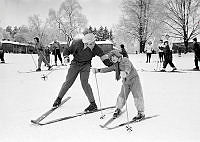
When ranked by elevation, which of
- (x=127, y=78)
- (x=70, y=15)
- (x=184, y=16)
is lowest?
(x=127, y=78)

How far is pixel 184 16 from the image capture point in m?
14.2

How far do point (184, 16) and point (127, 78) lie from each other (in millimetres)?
12249

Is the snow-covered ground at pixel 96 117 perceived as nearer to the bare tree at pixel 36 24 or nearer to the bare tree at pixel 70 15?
the bare tree at pixel 70 15

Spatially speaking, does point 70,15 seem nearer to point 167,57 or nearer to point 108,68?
point 108,68

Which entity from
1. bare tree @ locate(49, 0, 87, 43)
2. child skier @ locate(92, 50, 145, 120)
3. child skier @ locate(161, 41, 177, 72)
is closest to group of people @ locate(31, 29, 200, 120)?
child skier @ locate(92, 50, 145, 120)

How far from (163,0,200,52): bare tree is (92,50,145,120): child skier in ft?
32.3

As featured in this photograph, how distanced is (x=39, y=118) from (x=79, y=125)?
50cm

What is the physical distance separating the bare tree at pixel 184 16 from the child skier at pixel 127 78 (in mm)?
9835

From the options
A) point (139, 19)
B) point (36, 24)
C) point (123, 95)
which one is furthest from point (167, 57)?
point (139, 19)

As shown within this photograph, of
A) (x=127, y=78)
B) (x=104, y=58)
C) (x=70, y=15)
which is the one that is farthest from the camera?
(x=70, y=15)

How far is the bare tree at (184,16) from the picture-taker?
516 inches

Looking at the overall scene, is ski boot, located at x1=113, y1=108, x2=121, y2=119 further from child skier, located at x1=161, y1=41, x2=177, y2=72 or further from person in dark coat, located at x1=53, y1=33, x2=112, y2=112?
child skier, located at x1=161, y1=41, x2=177, y2=72

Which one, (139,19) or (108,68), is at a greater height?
(139,19)

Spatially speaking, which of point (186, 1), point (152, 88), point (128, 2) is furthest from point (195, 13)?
point (152, 88)
